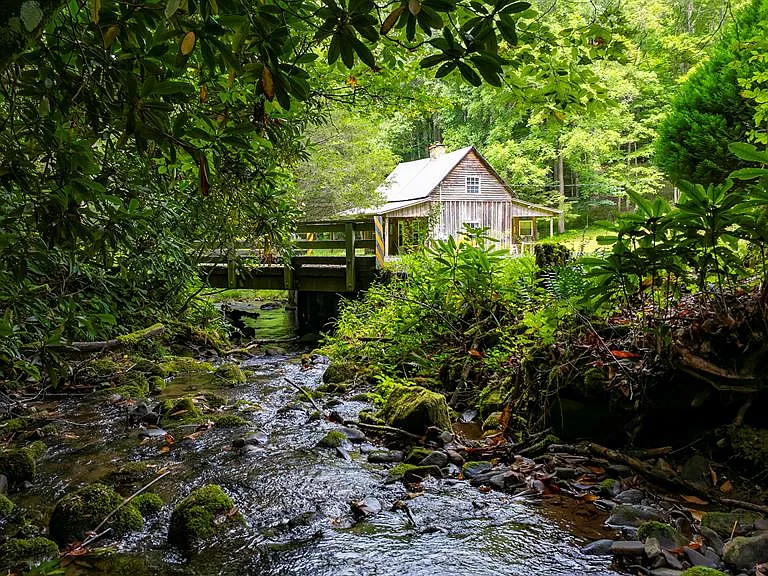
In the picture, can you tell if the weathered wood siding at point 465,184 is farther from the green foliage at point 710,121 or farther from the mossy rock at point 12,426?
the mossy rock at point 12,426

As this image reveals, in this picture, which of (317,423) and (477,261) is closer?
(317,423)

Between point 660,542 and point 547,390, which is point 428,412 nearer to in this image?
point 547,390

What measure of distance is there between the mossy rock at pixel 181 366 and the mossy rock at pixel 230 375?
0.46 metres

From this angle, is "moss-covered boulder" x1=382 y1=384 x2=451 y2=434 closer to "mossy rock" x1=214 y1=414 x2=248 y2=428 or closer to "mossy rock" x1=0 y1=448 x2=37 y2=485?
"mossy rock" x1=214 y1=414 x2=248 y2=428

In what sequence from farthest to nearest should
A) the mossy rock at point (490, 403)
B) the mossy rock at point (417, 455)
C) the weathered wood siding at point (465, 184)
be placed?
the weathered wood siding at point (465, 184), the mossy rock at point (490, 403), the mossy rock at point (417, 455)

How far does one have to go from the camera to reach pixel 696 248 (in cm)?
296

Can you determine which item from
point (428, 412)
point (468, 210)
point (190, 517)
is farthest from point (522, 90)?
point (468, 210)

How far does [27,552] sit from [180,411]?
2507 millimetres

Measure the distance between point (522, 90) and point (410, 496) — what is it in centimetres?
244

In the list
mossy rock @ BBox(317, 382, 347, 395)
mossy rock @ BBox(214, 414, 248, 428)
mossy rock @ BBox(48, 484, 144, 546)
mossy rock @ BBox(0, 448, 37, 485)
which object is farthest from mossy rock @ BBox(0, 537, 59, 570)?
mossy rock @ BBox(317, 382, 347, 395)

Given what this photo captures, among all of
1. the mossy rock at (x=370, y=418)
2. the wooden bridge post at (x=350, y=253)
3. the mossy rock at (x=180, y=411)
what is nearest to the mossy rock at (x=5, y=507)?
the mossy rock at (x=180, y=411)

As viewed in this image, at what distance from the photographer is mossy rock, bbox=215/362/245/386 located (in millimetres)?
6653

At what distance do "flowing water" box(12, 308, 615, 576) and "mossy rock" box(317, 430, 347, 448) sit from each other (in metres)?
0.09

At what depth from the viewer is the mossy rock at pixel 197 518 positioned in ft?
9.00
